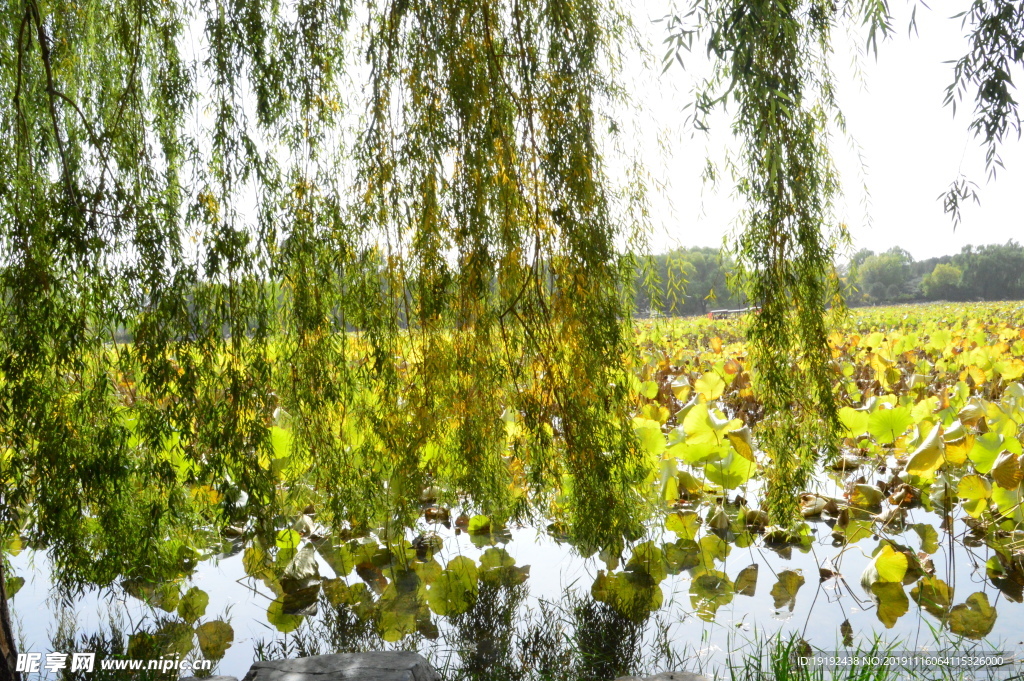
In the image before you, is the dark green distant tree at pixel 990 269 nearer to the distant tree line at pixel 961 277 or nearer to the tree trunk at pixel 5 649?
the distant tree line at pixel 961 277

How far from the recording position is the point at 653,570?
8.61 ft

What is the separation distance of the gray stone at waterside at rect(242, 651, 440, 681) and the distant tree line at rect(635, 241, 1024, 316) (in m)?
1.06

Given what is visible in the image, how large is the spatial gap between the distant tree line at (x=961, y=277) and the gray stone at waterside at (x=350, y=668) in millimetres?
3479

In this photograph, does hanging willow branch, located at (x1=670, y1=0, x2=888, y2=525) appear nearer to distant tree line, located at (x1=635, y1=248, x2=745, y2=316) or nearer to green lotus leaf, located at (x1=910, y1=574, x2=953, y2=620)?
distant tree line, located at (x1=635, y1=248, x2=745, y2=316)

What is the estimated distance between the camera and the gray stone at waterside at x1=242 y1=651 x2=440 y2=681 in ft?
5.64

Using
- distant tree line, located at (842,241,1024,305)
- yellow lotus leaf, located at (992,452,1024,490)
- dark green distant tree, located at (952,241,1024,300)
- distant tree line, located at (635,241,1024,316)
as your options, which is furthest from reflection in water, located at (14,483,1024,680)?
dark green distant tree, located at (952,241,1024,300)

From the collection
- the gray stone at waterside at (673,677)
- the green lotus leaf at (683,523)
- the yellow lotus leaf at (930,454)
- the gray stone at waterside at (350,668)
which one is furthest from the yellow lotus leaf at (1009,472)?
the gray stone at waterside at (350,668)

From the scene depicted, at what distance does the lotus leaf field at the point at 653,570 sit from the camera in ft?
7.21

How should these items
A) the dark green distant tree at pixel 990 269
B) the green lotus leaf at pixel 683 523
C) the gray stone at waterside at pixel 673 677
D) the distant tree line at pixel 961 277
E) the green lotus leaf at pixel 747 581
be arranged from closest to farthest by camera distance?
Result: 1. the gray stone at waterside at pixel 673 677
2. the green lotus leaf at pixel 747 581
3. the green lotus leaf at pixel 683 523
4. the distant tree line at pixel 961 277
5. the dark green distant tree at pixel 990 269

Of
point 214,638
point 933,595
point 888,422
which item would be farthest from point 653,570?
point 214,638

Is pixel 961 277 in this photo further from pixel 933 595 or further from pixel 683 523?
pixel 933 595

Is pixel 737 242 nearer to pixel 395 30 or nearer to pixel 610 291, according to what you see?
pixel 610 291

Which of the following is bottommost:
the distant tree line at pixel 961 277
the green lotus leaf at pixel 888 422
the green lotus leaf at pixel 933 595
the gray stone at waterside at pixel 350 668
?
the green lotus leaf at pixel 933 595

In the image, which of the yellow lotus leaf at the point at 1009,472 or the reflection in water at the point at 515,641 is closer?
the reflection in water at the point at 515,641
